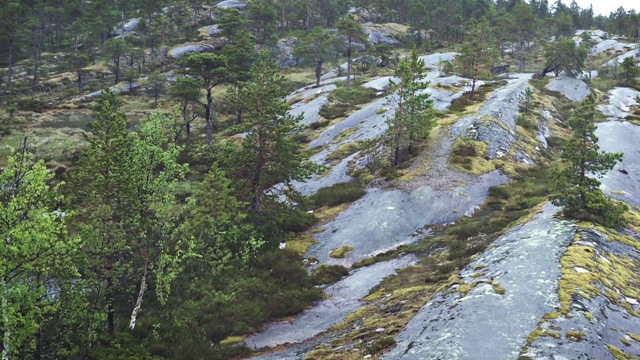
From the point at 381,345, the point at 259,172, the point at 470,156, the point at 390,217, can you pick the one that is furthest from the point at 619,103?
the point at 381,345

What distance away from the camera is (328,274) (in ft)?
65.3

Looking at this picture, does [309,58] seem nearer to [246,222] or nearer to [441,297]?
[246,222]

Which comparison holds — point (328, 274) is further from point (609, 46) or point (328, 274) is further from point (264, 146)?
point (609, 46)

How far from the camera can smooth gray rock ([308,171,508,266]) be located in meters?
22.2

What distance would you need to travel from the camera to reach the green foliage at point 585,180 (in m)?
15.7

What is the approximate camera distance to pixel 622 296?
11273mm

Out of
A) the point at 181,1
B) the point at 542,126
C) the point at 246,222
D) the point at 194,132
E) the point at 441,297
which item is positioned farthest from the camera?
the point at 181,1

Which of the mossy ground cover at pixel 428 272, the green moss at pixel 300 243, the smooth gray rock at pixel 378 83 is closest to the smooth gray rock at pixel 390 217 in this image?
the green moss at pixel 300 243

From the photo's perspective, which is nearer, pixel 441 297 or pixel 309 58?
pixel 441 297

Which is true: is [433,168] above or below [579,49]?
below

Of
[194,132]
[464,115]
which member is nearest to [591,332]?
[464,115]

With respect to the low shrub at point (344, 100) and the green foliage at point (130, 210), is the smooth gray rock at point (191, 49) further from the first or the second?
the green foliage at point (130, 210)

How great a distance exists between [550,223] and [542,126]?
31.7 metres

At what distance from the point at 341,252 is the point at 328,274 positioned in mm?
2216
